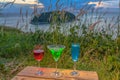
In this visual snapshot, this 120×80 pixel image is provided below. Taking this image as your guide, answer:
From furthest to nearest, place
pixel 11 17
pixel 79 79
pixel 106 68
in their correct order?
1. pixel 11 17
2. pixel 106 68
3. pixel 79 79

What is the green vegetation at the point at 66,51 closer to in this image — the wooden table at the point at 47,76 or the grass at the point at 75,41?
the grass at the point at 75,41

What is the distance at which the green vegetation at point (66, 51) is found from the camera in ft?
11.7

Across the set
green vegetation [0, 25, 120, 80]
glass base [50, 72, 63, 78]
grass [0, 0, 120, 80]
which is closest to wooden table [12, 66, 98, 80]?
glass base [50, 72, 63, 78]

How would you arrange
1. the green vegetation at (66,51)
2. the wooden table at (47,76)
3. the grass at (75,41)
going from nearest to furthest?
the wooden table at (47,76) → the green vegetation at (66,51) → the grass at (75,41)

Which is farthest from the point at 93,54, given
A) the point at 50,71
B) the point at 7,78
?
the point at 50,71

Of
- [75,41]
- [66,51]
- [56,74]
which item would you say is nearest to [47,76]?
[56,74]

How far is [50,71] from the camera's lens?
2.43 metres

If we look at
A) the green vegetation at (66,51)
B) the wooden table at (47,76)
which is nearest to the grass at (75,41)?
the green vegetation at (66,51)

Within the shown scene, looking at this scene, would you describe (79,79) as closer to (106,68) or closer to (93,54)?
(106,68)

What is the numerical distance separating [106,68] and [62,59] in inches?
25.2

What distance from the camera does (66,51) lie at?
13.0ft

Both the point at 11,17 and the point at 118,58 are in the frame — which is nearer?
the point at 118,58

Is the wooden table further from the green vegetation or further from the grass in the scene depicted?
Result: the grass

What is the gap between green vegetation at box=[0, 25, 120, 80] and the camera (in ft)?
11.7
